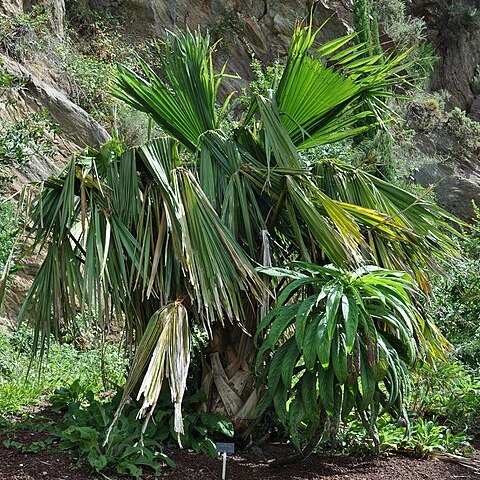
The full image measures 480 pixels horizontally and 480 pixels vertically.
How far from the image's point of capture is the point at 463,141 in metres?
16.4

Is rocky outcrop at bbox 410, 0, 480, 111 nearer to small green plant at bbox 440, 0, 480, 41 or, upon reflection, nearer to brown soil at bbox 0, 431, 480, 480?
small green plant at bbox 440, 0, 480, 41

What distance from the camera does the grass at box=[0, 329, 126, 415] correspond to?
538 centimetres

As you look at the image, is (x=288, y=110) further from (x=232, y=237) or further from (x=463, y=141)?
(x=463, y=141)

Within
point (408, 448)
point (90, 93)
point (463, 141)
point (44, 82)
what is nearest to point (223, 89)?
point (90, 93)

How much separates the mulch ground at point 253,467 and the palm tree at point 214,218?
367 mm

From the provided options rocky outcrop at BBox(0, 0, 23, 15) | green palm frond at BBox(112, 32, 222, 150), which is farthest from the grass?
rocky outcrop at BBox(0, 0, 23, 15)

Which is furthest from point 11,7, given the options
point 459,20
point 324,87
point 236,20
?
point 459,20

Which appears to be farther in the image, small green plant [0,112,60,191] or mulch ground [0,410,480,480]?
small green plant [0,112,60,191]

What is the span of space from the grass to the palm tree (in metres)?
1.24

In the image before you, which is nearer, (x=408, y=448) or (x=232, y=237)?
(x=232, y=237)

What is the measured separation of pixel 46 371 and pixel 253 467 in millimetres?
2899

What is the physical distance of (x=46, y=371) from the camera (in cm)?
629

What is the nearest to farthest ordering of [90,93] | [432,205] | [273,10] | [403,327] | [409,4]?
[403,327] → [432,205] → [90,93] → [273,10] → [409,4]

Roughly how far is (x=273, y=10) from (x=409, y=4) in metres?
4.95
